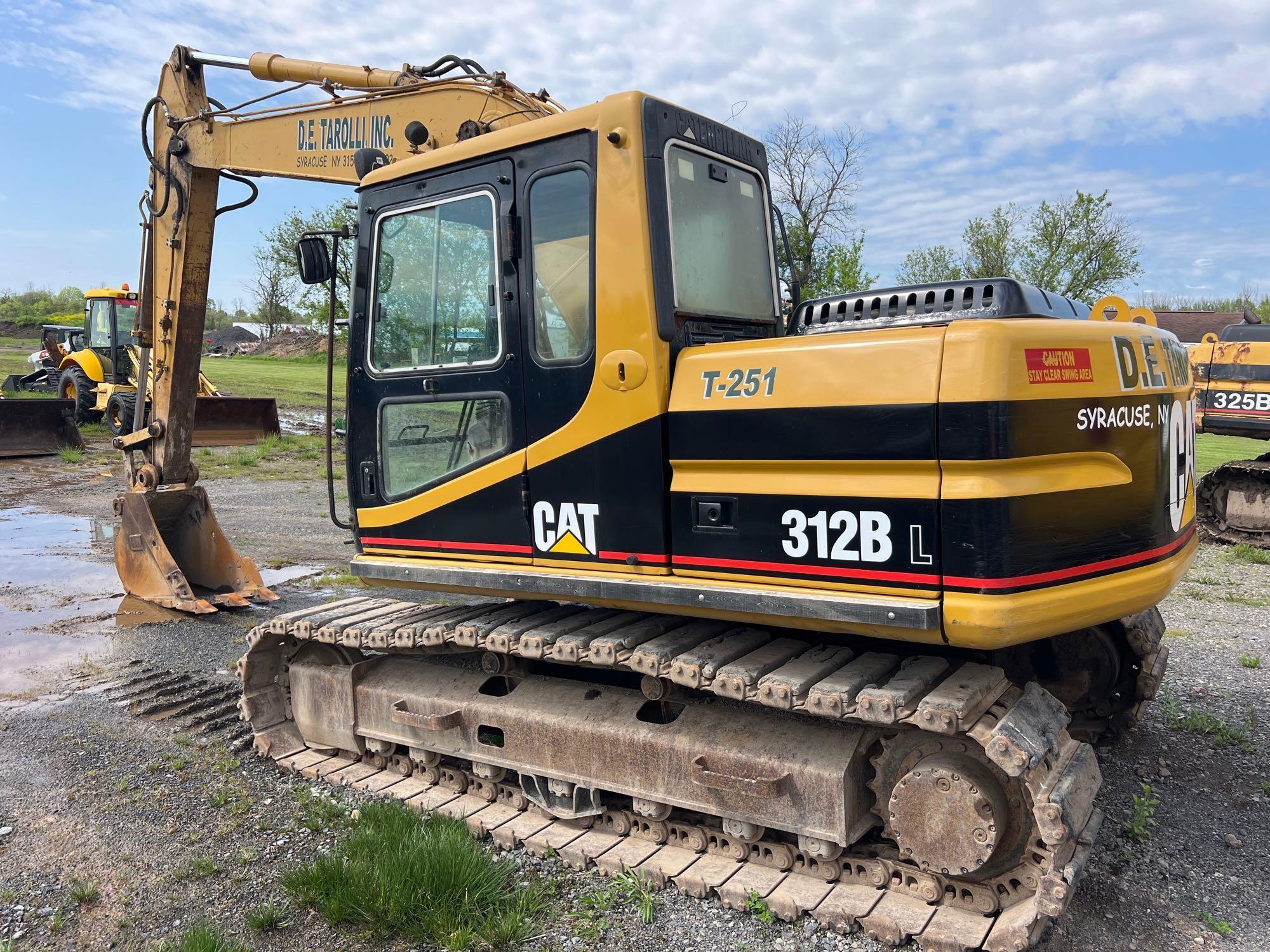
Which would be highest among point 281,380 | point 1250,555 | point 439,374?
point 281,380

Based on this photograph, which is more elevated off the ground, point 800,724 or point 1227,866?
point 800,724

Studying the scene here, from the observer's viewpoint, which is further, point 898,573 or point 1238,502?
point 1238,502

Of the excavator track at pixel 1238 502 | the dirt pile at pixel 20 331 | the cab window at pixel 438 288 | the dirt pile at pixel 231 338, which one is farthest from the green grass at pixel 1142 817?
the dirt pile at pixel 231 338

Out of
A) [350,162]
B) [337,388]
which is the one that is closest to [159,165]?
[350,162]

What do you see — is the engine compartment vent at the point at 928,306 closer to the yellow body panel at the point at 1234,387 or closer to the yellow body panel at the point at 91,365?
the yellow body panel at the point at 1234,387

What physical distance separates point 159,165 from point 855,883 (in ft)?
22.4

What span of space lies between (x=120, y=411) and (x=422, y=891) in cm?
1593

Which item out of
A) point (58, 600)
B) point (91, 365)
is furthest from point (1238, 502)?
point (91, 365)

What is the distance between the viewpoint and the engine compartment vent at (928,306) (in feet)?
11.3

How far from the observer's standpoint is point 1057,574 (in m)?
3.09

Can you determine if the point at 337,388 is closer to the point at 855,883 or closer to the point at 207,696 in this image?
the point at 207,696

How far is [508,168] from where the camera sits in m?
3.97

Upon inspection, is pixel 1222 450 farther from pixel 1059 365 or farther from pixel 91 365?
pixel 91 365

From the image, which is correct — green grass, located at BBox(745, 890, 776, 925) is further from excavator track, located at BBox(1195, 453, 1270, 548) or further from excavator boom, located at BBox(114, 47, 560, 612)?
excavator track, located at BBox(1195, 453, 1270, 548)
